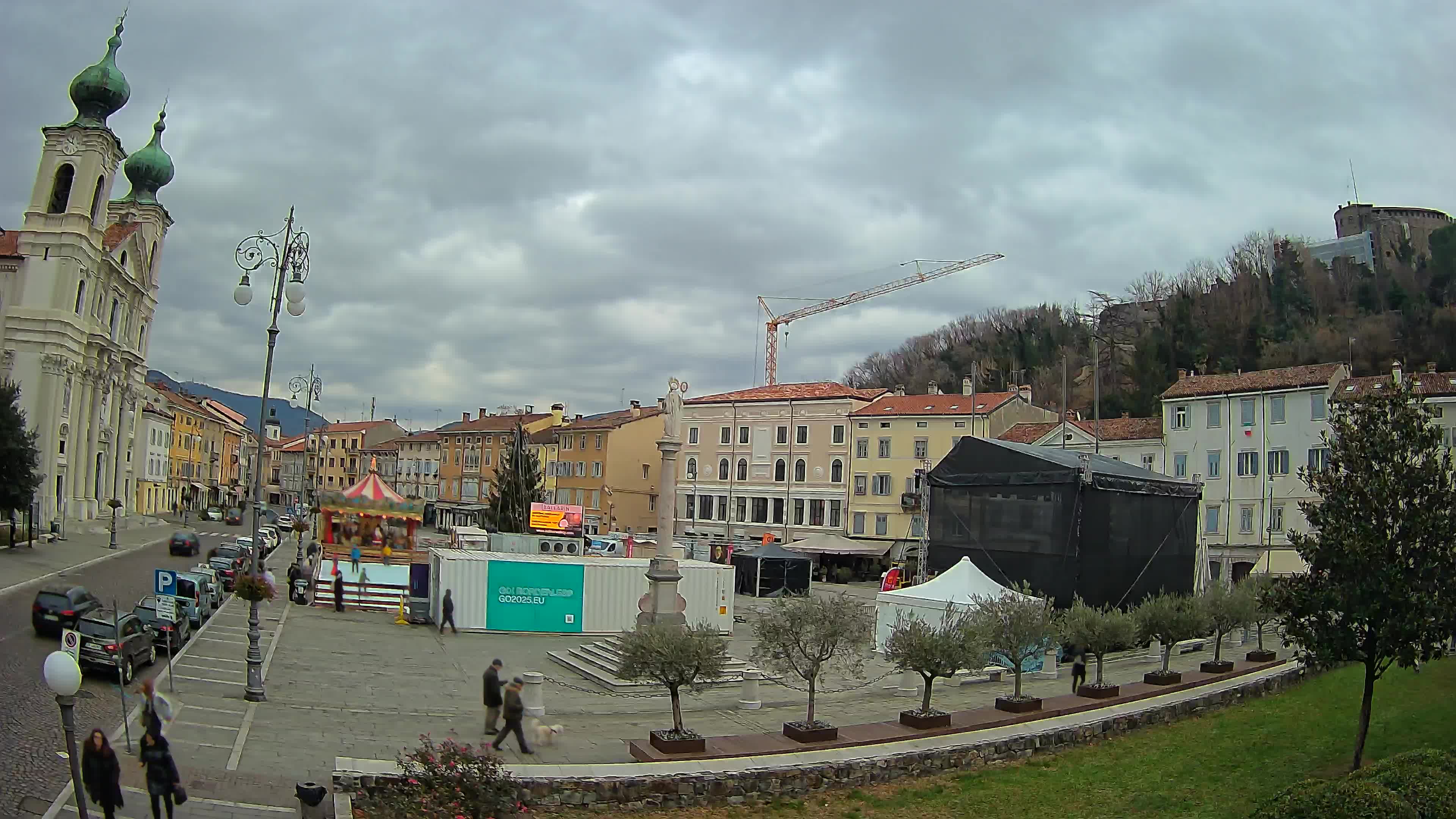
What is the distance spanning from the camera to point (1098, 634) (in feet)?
71.4

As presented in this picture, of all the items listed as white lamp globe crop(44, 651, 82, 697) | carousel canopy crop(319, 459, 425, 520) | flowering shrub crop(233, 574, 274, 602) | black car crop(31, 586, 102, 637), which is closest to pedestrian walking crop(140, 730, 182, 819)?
white lamp globe crop(44, 651, 82, 697)

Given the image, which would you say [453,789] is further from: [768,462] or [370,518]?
[768,462]

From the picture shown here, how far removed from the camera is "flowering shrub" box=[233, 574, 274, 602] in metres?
20.0

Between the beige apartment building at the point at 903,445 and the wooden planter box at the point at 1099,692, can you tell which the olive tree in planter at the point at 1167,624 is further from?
the beige apartment building at the point at 903,445

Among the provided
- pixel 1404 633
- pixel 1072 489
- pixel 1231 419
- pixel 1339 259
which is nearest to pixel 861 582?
pixel 1231 419

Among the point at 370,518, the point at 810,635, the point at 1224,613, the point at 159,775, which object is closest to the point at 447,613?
the point at 370,518

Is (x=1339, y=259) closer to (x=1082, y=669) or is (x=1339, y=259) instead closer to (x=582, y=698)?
(x=1082, y=669)

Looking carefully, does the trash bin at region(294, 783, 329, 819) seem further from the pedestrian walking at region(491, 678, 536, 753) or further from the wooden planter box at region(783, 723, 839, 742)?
the wooden planter box at region(783, 723, 839, 742)

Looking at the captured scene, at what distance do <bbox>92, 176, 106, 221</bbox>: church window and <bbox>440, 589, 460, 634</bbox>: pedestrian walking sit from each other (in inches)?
1789

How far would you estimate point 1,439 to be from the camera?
1656 inches

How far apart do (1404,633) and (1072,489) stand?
18.0 metres

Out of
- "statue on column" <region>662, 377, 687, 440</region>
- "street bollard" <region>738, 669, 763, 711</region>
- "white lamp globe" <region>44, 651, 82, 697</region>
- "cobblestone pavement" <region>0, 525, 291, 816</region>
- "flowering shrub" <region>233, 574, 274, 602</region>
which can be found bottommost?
"street bollard" <region>738, 669, 763, 711</region>

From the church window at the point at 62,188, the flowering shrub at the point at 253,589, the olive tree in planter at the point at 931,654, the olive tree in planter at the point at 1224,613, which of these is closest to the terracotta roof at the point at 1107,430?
the olive tree in planter at the point at 1224,613

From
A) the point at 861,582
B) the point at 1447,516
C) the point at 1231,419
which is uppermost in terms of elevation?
the point at 1231,419
